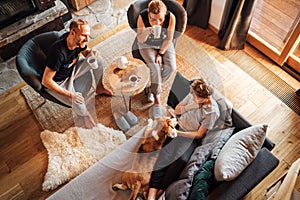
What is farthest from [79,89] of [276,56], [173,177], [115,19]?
[276,56]

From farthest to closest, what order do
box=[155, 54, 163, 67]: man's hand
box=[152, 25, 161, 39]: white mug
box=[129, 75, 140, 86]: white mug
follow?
box=[155, 54, 163, 67]: man's hand, box=[152, 25, 161, 39]: white mug, box=[129, 75, 140, 86]: white mug

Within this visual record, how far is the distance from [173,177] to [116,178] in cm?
43

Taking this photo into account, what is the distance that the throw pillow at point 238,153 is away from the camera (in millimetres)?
1674

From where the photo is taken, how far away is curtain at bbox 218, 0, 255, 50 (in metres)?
2.75

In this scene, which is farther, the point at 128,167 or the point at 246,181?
the point at 128,167

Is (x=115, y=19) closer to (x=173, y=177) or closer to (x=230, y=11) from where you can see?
(x=230, y=11)

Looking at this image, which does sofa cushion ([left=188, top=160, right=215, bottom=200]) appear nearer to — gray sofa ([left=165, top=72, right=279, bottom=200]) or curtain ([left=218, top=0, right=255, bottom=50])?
gray sofa ([left=165, top=72, right=279, bottom=200])

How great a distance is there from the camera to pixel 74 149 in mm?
2512

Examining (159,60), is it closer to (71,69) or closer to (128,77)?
(128,77)

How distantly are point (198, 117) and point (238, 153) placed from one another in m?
0.40

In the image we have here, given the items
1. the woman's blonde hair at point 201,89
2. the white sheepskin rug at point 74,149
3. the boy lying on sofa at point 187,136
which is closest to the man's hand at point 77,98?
the white sheepskin rug at point 74,149

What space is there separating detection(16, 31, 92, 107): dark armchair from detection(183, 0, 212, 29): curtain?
4.87ft

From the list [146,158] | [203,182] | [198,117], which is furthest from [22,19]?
[203,182]

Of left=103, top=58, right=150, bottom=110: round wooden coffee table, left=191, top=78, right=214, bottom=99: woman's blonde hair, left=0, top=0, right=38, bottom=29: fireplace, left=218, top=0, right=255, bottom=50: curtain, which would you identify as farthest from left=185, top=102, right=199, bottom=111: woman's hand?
left=0, top=0, right=38, bottom=29: fireplace
